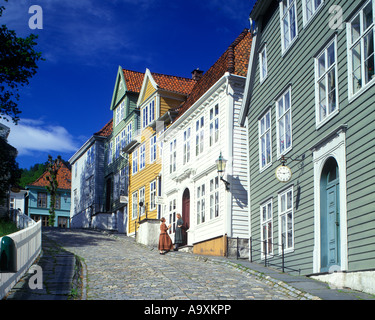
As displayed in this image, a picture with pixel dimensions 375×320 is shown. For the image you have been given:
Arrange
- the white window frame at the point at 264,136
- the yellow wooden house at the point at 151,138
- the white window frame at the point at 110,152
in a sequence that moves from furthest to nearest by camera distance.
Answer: the white window frame at the point at 110,152 < the yellow wooden house at the point at 151,138 < the white window frame at the point at 264,136

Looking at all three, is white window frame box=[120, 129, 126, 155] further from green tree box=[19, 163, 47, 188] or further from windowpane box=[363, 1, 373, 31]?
windowpane box=[363, 1, 373, 31]

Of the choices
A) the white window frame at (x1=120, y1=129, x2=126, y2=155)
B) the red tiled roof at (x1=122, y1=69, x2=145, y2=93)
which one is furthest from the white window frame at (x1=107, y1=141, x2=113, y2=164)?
the red tiled roof at (x1=122, y1=69, x2=145, y2=93)

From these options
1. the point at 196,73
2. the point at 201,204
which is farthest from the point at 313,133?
the point at 196,73

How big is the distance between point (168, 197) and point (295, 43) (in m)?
14.3

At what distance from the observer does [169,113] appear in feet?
97.3

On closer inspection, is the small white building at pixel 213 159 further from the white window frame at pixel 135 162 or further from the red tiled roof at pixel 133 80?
the red tiled roof at pixel 133 80

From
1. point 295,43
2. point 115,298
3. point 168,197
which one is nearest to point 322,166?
point 295,43

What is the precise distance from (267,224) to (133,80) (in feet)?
84.5

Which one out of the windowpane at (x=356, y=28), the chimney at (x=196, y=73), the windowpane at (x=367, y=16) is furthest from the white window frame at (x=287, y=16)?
the chimney at (x=196, y=73)

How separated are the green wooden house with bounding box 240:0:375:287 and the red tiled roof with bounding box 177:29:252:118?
314 centimetres

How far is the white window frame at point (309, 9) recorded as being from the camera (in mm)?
15109

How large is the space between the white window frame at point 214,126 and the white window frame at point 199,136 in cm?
109

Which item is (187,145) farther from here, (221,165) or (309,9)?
(309,9)

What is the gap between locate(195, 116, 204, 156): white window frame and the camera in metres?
25.0
